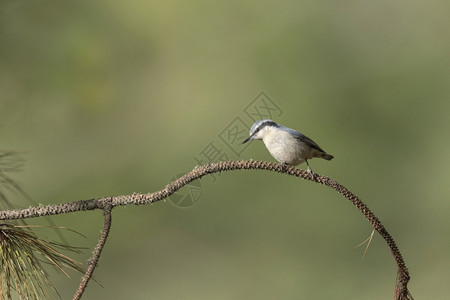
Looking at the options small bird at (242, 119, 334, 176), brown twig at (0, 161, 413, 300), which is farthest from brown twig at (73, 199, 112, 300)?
small bird at (242, 119, 334, 176)

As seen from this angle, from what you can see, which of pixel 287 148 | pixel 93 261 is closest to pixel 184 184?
pixel 93 261

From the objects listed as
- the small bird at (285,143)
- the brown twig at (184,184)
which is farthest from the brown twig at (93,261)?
the small bird at (285,143)

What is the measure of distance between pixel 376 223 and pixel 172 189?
1.12ft

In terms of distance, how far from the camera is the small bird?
4.25 feet

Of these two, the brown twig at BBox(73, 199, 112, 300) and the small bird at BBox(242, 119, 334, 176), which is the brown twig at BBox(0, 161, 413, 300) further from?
the small bird at BBox(242, 119, 334, 176)

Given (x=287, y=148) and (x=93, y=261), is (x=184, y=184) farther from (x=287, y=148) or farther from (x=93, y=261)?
(x=287, y=148)

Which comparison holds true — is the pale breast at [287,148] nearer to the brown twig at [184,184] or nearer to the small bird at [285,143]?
the small bird at [285,143]

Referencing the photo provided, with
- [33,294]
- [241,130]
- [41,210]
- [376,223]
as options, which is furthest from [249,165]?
[241,130]

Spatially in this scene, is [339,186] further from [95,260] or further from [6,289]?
[6,289]

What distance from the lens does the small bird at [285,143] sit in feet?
4.25

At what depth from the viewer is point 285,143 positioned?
4.27 feet

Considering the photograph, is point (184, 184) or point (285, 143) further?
point (285, 143)

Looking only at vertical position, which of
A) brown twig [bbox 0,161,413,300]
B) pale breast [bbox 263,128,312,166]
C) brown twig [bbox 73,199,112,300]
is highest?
pale breast [bbox 263,128,312,166]

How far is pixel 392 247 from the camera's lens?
0.85 meters
